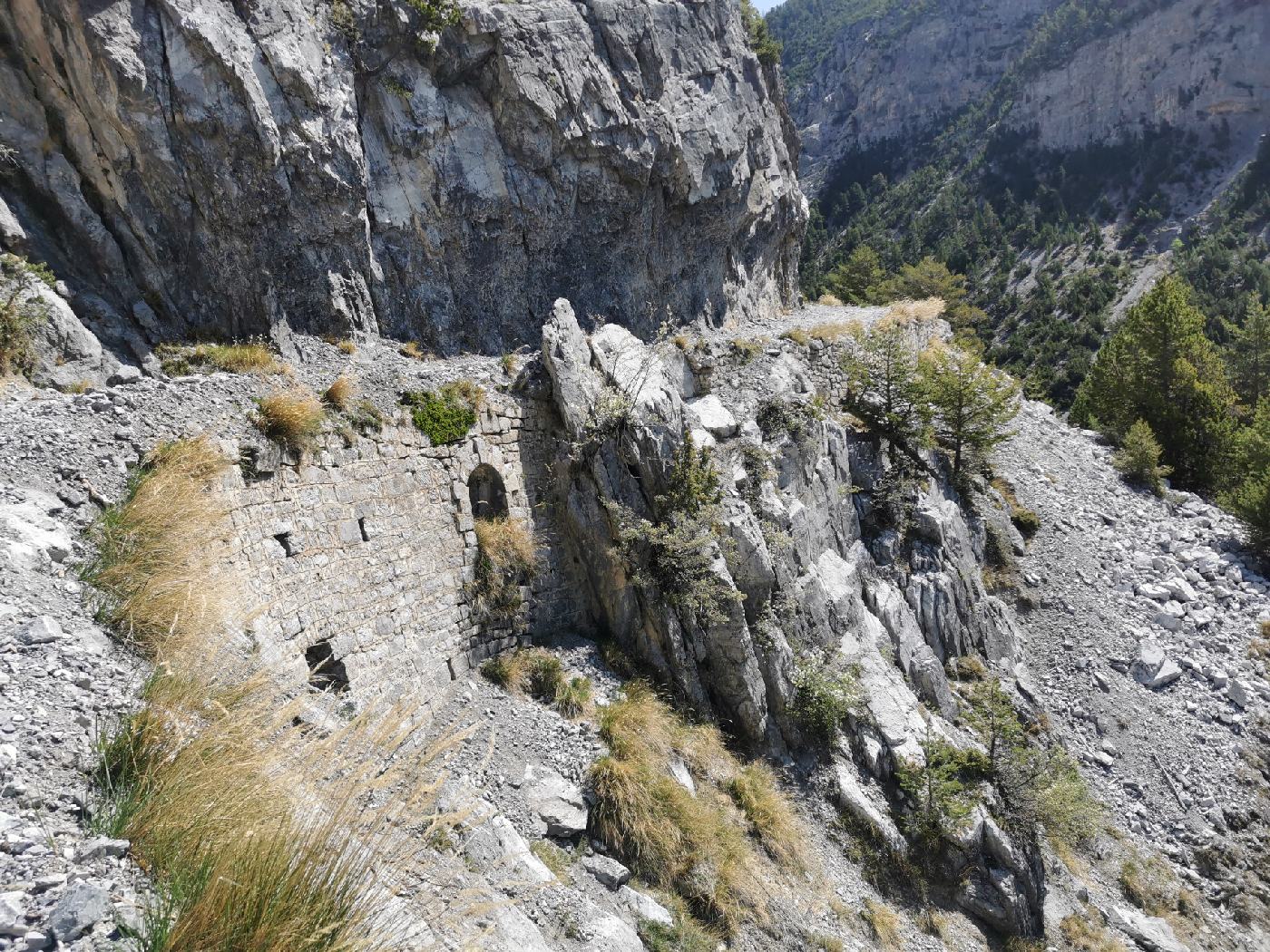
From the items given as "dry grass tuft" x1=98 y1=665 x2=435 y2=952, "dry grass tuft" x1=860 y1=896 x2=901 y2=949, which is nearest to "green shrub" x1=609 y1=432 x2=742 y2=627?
"dry grass tuft" x1=860 y1=896 x2=901 y2=949

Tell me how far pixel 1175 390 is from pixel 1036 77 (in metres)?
70.7

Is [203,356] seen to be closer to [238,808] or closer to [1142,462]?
[238,808]

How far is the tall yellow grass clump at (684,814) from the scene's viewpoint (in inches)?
280

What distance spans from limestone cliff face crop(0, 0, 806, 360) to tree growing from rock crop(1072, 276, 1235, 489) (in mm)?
13969

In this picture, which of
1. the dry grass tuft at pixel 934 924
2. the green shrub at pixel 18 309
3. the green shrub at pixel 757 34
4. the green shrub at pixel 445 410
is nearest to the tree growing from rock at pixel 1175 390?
the green shrub at pixel 757 34

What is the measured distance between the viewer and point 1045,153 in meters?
70.4

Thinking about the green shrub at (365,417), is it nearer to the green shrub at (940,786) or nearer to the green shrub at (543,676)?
the green shrub at (543,676)

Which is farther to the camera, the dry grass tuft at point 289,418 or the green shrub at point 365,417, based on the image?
the green shrub at point 365,417

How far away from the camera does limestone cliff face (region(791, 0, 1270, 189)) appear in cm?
6631

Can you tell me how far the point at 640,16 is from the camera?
18594mm

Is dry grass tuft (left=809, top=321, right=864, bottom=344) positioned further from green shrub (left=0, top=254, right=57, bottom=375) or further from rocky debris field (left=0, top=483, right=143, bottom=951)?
rocky debris field (left=0, top=483, right=143, bottom=951)

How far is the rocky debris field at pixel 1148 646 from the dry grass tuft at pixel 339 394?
12991 mm

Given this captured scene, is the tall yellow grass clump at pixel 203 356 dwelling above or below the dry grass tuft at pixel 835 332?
above

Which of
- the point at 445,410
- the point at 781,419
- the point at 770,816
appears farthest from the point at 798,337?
the point at 770,816
